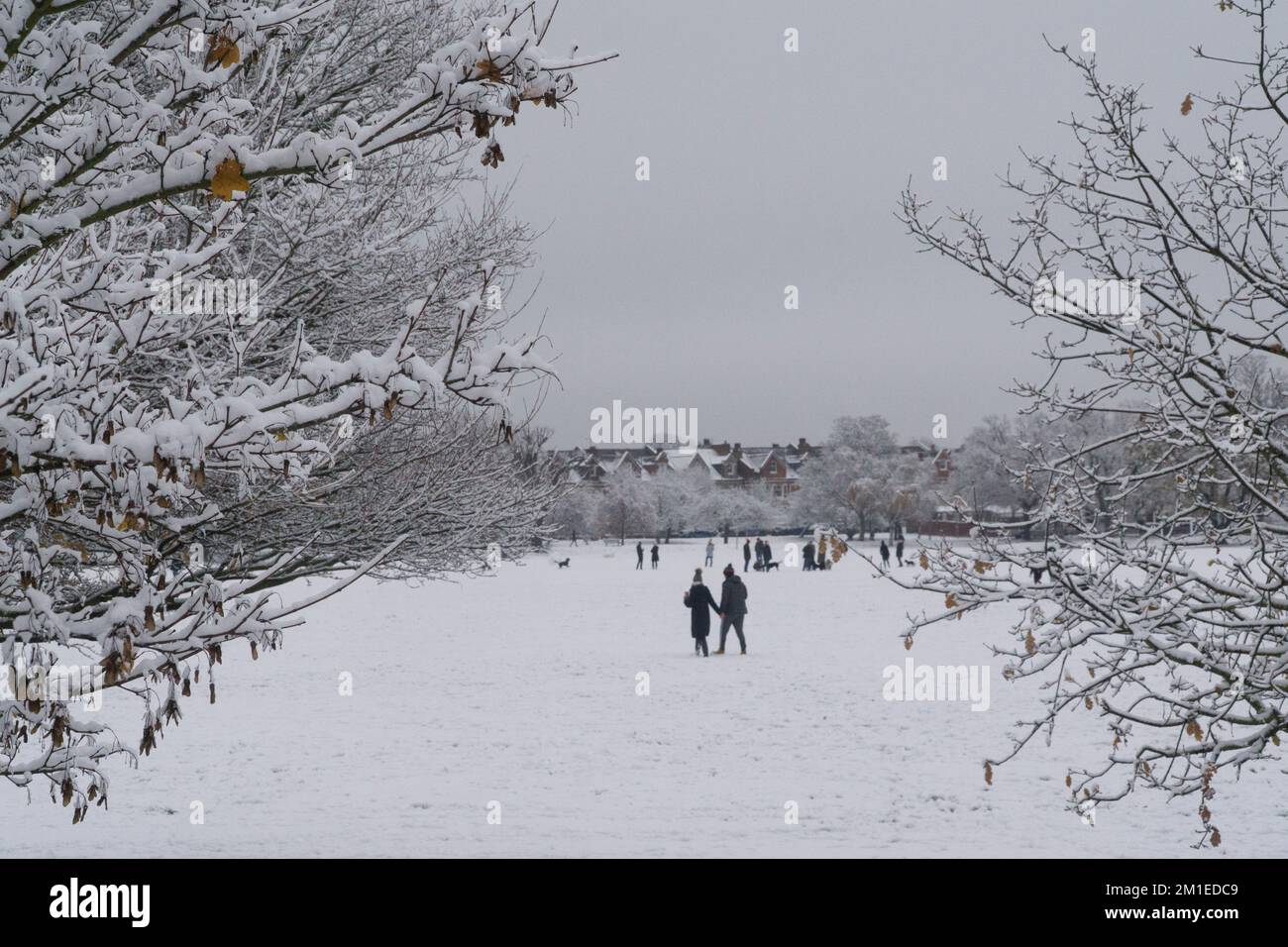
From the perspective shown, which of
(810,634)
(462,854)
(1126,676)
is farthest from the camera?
(810,634)

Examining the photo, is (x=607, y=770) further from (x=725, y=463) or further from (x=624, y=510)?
(x=725, y=463)

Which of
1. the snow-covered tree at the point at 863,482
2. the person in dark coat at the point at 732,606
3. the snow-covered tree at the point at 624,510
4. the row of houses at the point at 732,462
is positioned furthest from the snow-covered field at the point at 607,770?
the row of houses at the point at 732,462

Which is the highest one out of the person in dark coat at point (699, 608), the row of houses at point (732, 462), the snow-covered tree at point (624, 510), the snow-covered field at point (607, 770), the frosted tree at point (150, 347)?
the row of houses at point (732, 462)

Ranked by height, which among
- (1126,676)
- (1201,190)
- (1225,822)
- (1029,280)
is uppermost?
(1201,190)

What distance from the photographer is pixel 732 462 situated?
371ft

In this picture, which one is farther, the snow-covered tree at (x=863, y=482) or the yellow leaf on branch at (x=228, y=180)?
the snow-covered tree at (x=863, y=482)

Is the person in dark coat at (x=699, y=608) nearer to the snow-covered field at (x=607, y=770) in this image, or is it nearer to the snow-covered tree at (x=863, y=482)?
the snow-covered field at (x=607, y=770)

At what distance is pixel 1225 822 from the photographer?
9.09 m

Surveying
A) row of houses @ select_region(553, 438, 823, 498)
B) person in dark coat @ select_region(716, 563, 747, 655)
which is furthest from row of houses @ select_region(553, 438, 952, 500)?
person in dark coat @ select_region(716, 563, 747, 655)

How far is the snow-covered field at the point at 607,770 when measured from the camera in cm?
867

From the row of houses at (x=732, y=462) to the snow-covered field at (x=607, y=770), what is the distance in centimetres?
6857

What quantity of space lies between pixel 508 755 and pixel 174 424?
943cm
